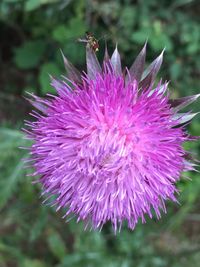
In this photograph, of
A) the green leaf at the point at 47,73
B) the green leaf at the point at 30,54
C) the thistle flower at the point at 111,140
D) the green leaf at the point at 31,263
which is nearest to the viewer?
the thistle flower at the point at 111,140

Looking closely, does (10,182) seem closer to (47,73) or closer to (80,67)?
(47,73)

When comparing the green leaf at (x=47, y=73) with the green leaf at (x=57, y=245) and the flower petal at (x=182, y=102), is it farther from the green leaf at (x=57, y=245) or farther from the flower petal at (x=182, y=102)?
the green leaf at (x=57, y=245)

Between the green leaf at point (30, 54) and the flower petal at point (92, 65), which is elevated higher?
the green leaf at point (30, 54)

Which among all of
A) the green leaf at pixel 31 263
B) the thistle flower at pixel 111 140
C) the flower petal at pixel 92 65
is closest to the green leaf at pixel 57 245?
the green leaf at pixel 31 263

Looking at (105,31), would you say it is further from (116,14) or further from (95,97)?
(95,97)

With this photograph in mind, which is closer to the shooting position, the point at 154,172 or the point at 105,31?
the point at 154,172

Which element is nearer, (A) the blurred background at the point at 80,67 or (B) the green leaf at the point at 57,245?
(A) the blurred background at the point at 80,67

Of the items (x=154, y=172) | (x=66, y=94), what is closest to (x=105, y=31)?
(x=66, y=94)

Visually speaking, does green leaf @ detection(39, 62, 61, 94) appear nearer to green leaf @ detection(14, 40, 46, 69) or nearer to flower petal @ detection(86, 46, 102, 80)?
green leaf @ detection(14, 40, 46, 69)
